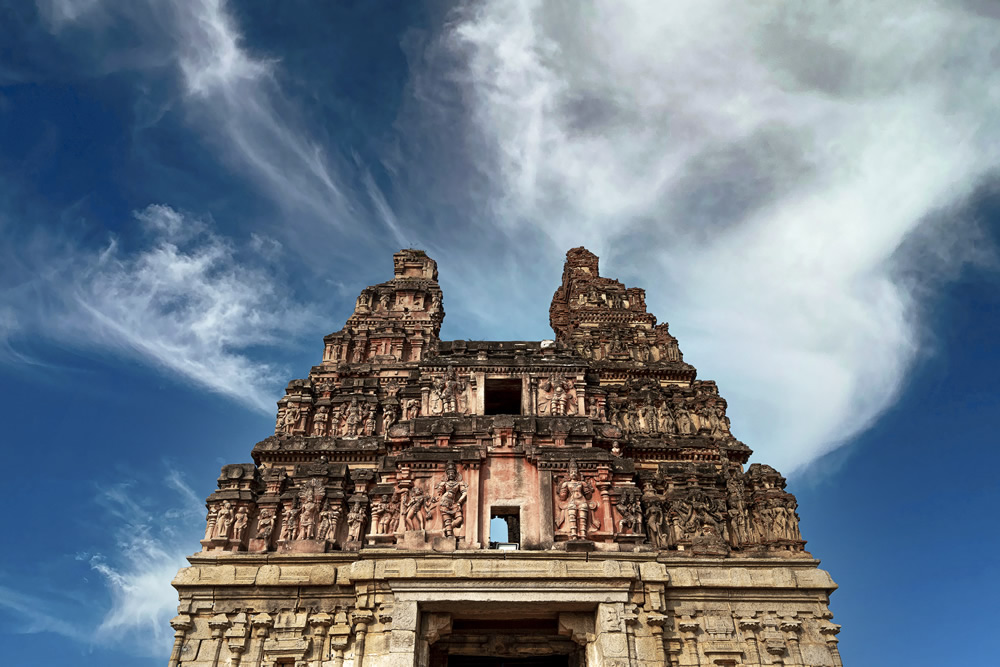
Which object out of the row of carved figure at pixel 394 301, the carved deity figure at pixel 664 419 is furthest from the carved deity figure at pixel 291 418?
the carved deity figure at pixel 664 419

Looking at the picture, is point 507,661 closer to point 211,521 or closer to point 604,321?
point 211,521

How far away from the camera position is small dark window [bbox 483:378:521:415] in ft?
60.7

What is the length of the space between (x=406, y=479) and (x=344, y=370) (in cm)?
632

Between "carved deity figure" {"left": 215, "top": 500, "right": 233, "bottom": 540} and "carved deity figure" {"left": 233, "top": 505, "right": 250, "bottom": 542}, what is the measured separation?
0.45ft

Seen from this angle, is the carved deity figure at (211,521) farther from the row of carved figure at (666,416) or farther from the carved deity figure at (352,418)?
the row of carved figure at (666,416)

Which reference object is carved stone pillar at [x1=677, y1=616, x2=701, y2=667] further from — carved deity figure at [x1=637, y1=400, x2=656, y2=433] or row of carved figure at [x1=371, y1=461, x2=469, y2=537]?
carved deity figure at [x1=637, y1=400, x2=656, y2=433]

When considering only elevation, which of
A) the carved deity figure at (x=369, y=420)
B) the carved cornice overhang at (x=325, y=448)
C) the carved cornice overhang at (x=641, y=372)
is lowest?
the carved cornice overhang at (x=325, y=448)

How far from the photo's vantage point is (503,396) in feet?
64.6

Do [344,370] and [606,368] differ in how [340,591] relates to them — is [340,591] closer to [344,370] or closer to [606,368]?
[344,370]

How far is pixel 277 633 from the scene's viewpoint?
45.8 feet

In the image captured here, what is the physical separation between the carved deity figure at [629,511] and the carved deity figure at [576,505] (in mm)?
568

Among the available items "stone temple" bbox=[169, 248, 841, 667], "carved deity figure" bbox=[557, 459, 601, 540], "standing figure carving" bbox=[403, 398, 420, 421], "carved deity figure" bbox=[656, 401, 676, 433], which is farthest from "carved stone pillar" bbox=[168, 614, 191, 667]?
"carved deity figure" bbox=[656, 401, 676, 433]

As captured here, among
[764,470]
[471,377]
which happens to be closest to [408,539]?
[471,377]

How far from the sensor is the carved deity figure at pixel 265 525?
50.4ft
